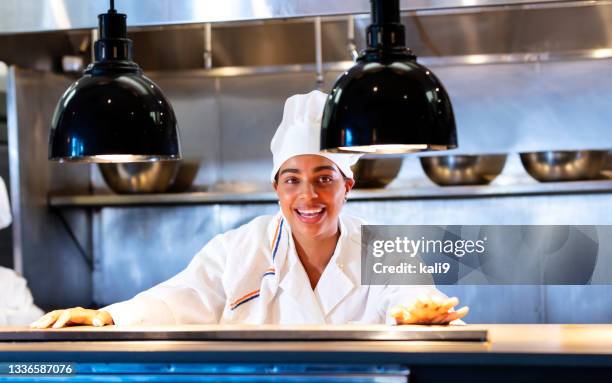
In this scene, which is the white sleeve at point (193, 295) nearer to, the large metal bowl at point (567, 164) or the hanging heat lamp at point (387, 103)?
the hanging heat lamp at point (387, 103)

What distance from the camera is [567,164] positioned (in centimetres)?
418

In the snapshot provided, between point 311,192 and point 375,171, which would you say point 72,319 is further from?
point 375,171

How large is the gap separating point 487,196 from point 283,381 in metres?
2.59

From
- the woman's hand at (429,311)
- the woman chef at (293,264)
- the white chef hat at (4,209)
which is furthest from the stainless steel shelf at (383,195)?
the woman's hand at (429,311)

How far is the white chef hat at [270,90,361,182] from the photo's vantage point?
312 cm

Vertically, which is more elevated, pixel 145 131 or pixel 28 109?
pixel 28 109

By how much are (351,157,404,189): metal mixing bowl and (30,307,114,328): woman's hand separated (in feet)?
6.70

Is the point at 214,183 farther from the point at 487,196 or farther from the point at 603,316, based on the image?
the point at 603,316

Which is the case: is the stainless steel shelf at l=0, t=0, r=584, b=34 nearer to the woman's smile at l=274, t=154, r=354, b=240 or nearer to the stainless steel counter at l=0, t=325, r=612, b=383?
the woman's smile at l=274, t=154, r=354, b=240

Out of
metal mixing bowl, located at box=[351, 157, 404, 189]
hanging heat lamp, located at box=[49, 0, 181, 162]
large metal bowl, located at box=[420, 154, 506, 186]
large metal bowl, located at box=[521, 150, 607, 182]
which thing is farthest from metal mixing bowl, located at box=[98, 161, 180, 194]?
hanging heat lamp, located at box=[49, 0, 181, 162]

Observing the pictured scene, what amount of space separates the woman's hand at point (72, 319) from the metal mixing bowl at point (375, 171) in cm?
204

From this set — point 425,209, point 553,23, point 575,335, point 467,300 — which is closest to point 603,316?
point 467,300

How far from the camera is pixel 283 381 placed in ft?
6.57

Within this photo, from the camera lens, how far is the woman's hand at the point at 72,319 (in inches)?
96.2
